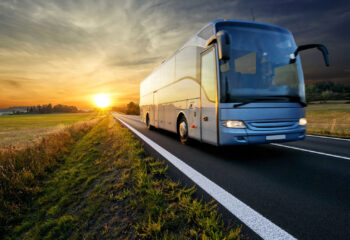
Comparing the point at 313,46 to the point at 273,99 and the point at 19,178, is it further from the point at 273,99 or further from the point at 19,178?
the point at 19,178

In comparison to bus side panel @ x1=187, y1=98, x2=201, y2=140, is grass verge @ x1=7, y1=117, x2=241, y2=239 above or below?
below

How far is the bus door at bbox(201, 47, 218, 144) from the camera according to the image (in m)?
4.71

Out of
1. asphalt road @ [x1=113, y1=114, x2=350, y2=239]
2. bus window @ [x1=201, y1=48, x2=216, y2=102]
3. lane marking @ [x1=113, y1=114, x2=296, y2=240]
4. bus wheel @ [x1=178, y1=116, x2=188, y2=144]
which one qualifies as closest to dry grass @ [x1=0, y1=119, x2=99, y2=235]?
lane marking @ [x1=113, y1=114, x2=296, y2=240]

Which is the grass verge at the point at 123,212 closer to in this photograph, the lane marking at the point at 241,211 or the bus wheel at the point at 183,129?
the lane marking at the point at 241,211

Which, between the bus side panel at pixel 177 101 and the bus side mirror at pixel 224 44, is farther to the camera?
the bus side panel at pixel 177 101

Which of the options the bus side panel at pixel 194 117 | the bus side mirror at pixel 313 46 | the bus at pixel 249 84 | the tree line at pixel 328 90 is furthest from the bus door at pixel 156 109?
the tree line at pixel 328 90

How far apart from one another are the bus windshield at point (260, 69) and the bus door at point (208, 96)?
0.33 m

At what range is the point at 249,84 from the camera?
4418 millimetres

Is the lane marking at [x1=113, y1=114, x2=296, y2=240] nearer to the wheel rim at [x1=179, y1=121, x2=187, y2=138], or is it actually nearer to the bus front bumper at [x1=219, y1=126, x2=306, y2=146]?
the bus front bumper at [x1=219, y1=126, x2=306, y2=146]

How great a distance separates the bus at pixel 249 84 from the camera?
4348mm

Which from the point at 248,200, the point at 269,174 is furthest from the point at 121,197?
the point at 269,174

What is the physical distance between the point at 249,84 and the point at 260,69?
19.9 inches

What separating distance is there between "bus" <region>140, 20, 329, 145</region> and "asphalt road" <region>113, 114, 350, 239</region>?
24.2 inches

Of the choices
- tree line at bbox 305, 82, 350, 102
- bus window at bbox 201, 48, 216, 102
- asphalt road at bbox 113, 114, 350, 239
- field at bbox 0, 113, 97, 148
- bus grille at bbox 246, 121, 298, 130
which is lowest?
field at bbox 0, 113, 97, 148
